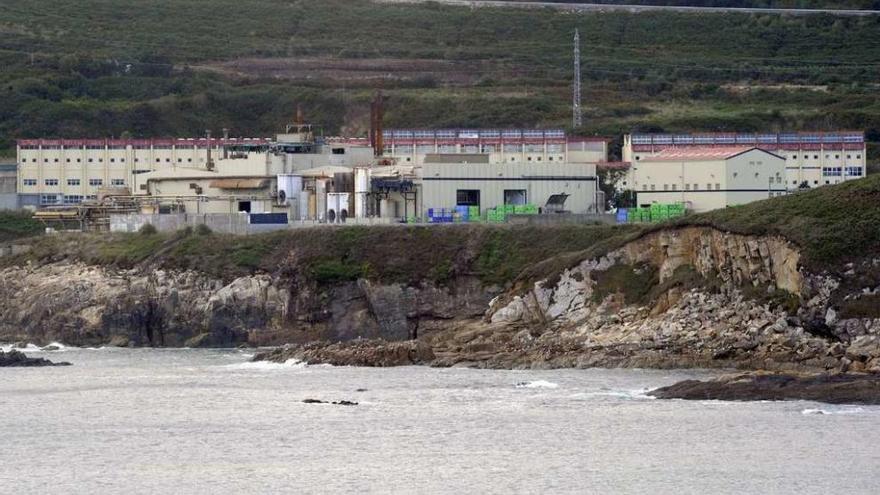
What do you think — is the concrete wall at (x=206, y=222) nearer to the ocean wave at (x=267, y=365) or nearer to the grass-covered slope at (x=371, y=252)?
the grass-covered slope at (x=371, y=252)

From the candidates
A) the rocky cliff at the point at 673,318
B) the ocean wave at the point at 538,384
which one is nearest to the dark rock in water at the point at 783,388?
the rocky cliff at the point at 673,318

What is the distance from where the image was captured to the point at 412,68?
16825 cm

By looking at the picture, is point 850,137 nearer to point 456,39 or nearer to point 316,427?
point 316,427

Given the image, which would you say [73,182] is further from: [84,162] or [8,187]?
[8,187]

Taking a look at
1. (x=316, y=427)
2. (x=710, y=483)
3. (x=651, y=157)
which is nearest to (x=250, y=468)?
(x=316, y=427)

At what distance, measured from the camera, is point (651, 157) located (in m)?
105

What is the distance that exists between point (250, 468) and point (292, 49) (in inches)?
5164

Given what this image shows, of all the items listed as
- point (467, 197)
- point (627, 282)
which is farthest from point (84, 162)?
point (627, 282)

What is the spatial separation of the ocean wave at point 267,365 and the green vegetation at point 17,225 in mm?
37189

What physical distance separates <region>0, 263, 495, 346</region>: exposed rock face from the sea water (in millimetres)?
15468

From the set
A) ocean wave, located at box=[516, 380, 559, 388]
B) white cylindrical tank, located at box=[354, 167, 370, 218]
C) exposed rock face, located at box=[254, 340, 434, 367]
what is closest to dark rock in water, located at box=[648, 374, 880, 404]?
ocean wave, located at box=[516, 380, 559, 388]

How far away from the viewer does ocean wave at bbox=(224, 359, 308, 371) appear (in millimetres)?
74688

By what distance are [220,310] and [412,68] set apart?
83.0 m

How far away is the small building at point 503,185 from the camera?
316 feet
